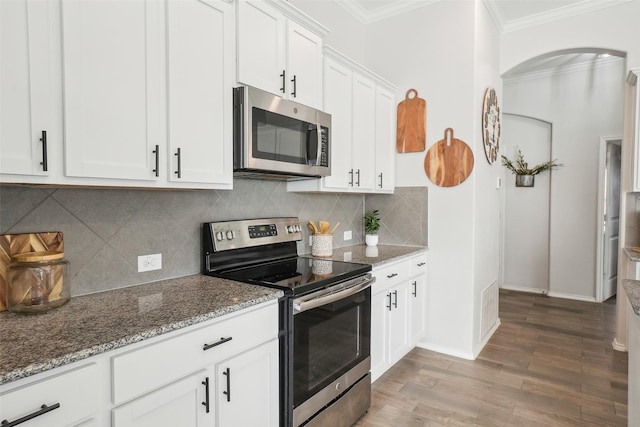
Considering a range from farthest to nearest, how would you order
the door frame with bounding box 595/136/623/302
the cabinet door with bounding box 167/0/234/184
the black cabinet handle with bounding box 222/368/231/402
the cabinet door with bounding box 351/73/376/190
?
the door frame with bounding box 595/136/623/302 < the cabinet door with bounding box 351/73/376/190 < the cabinet door with bounding box 167/0/234/184 < the black cabinet handle with bounding box 222/368/231/402

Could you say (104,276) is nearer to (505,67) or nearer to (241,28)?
(241,28)

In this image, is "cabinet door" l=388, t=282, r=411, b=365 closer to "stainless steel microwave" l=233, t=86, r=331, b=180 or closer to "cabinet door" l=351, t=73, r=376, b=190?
"cabinet door" l=351, t=73, r=376, b=190

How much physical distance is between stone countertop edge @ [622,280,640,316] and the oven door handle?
119 cm

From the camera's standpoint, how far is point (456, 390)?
8.47ft

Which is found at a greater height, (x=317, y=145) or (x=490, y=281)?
(x=317, y=145)

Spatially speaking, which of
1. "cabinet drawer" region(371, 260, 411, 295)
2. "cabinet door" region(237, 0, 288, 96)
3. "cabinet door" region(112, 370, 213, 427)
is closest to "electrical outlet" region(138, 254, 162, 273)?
"cabinet door" region(112, 370, 213, 427)

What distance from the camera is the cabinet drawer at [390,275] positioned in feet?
8.12

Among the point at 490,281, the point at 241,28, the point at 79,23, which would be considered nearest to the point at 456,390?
the point at 490,281

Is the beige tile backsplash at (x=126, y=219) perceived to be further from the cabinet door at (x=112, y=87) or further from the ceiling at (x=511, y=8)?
the ceiling at (x=511, y=8)

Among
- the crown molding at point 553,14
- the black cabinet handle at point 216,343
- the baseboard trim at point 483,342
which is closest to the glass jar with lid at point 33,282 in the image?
the black cabinet handle at point 216,343

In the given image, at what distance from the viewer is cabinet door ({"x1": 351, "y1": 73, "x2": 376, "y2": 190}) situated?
2.84 m

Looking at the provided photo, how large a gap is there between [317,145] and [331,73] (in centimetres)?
62

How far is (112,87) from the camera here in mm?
1382

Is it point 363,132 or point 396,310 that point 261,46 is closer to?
point 363,132
